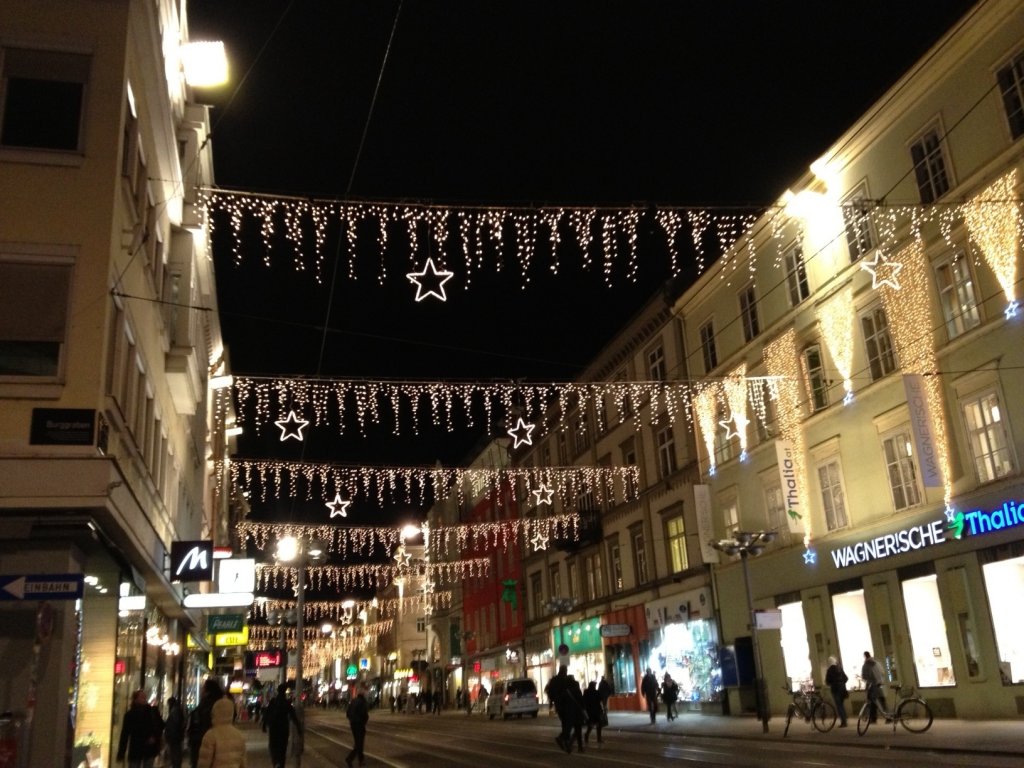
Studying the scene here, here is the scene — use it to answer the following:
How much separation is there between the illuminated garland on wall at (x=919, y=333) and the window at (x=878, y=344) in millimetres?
586

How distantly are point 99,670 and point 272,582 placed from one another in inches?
2222

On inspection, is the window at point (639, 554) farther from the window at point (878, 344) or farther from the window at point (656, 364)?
the window at point (878, 344)

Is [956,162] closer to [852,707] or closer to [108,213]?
[852,707]

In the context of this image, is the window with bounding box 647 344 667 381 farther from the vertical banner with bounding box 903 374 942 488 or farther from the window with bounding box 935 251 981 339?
the window with bounding box 935 251 981 339

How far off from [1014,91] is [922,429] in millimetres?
7789

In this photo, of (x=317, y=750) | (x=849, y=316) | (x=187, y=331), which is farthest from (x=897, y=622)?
(x=187, y=331)

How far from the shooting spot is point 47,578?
12141mm

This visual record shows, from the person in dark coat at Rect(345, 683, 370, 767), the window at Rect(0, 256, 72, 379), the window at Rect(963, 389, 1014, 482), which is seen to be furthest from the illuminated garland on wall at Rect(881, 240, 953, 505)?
the window at Rect(0, 256, 72, 379)

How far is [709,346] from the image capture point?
1399 inches

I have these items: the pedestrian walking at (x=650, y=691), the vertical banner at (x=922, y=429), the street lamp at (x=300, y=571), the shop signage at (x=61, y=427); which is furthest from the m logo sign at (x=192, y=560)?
the pedestrian walking at (x=650, y=691)

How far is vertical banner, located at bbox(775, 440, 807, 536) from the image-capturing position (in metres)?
28.7

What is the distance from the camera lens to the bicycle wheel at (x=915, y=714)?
61.9ft

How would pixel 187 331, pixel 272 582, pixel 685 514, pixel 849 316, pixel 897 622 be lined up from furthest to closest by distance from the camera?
pixel 272 582
pixel 685 514
pixel 849 316
pixel 897 622
pixel 187 331

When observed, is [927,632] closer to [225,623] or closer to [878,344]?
[878,344]
